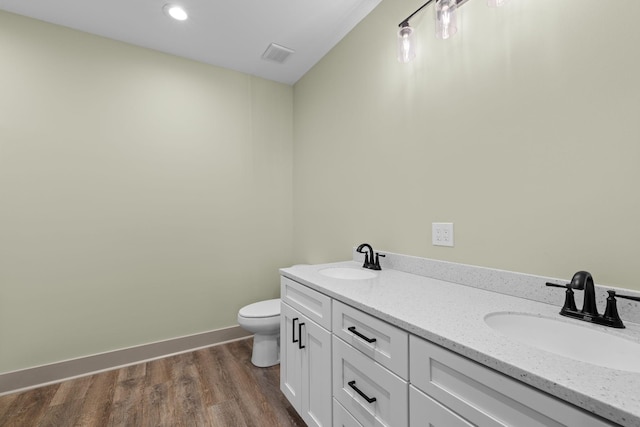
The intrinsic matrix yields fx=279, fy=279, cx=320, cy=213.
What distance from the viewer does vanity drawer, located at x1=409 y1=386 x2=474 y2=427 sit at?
72 centimetres

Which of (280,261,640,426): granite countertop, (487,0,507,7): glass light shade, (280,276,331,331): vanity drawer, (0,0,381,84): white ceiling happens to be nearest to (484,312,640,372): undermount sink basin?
(280,261,640,426): granite countertop

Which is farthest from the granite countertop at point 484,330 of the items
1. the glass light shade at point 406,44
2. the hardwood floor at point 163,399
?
the glass light shade at point 406,44

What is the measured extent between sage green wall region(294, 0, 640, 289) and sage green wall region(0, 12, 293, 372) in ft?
3.74

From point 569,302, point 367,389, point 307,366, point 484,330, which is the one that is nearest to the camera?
point 484,330

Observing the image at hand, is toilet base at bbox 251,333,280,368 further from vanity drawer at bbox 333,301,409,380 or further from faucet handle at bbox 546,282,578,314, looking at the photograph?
faucet handle at bbox 546,282,578,314

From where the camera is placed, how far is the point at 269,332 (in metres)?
2.10

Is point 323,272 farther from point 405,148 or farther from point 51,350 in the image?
point 51,350

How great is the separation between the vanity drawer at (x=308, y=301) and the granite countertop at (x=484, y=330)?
50 millimetres

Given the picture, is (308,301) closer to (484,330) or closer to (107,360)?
(484,330)

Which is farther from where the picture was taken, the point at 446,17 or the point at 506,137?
the point at 446,17

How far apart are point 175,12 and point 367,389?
2506 mm

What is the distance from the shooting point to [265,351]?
7.01ft

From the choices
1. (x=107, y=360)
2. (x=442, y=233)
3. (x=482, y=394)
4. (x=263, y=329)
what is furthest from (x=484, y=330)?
(x=107, y=360)

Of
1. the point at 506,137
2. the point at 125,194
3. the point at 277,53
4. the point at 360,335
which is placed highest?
the point at 277,53
